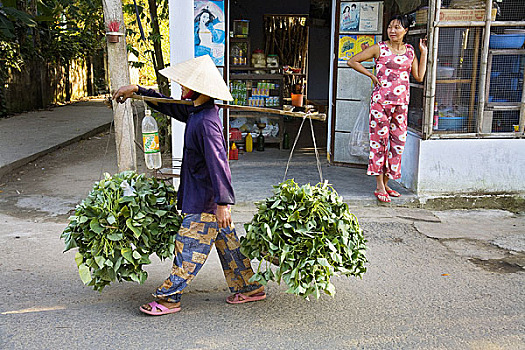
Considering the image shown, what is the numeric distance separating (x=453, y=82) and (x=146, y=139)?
3689mm

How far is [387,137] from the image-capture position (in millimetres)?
6426

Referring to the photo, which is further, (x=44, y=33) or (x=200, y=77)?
(x=44, y=33)

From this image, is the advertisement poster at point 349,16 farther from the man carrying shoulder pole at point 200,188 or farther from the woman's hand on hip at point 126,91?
the woman's hand on hip at point 126,91

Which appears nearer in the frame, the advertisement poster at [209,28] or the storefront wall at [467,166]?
the storefront wall at [467,166]

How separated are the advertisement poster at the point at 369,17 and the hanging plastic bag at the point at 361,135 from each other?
1058 millimetres

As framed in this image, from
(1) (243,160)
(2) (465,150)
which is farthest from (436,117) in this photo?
(1) (243,160)

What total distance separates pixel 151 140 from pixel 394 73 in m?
2.85

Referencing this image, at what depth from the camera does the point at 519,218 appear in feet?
20.6

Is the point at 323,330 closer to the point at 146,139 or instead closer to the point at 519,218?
the point at 146,139

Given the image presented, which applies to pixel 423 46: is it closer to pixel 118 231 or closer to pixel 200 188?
pixel 200 188

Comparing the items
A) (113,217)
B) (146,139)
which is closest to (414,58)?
(146,139)

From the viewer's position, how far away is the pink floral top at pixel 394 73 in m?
6.24

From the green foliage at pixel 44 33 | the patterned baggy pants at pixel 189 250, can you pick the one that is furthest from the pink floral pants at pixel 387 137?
the green foliage at pixel 44 33

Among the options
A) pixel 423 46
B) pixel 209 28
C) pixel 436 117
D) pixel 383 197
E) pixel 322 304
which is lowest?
pixel 322 304
